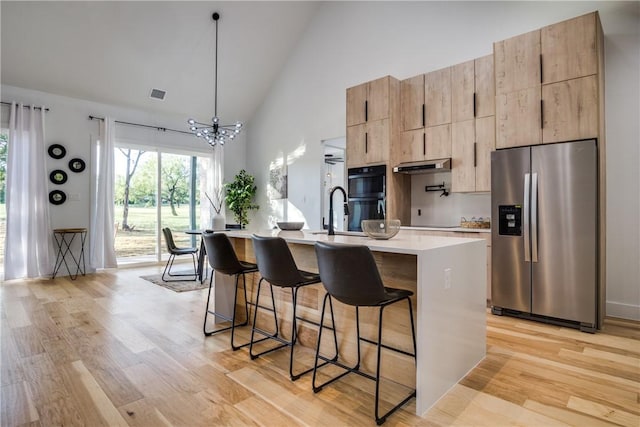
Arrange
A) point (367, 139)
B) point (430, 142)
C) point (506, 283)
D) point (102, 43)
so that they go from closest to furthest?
point (506, 283)
point (430, 142)
point (367, 139)
point (102, 43)

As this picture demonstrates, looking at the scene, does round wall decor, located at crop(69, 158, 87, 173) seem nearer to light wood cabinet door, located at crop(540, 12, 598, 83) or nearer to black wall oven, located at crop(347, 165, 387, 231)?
black wall oven, located at crop(347, 165, 387, 231)

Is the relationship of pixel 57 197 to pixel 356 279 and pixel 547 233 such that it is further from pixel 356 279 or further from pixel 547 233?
pixel 547 233

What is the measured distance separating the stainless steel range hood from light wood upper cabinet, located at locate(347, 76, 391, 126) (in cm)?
71

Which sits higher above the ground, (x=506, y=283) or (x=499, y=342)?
(x=506, y=283)

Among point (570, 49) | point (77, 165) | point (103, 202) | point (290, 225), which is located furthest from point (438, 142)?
point (77, 165)

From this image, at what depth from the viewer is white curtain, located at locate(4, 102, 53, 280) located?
17.0ft

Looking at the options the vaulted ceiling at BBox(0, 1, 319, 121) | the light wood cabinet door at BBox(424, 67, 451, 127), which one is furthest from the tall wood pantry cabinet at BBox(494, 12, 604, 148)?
the vaulted ceiling at BBox(0, 1, 319, 121)

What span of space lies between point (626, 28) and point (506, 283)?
9.14ft

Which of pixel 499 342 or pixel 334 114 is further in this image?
pixel 334 114

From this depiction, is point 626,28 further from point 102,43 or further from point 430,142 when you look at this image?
point 102,43

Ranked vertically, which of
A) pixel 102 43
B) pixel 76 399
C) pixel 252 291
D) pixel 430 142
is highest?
pixel 102 43

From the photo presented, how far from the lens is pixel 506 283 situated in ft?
11.6

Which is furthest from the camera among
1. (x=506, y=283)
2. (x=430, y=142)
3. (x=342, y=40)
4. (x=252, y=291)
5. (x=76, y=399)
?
(x=342, y=40)

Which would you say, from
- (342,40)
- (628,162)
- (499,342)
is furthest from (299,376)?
(342,40)
